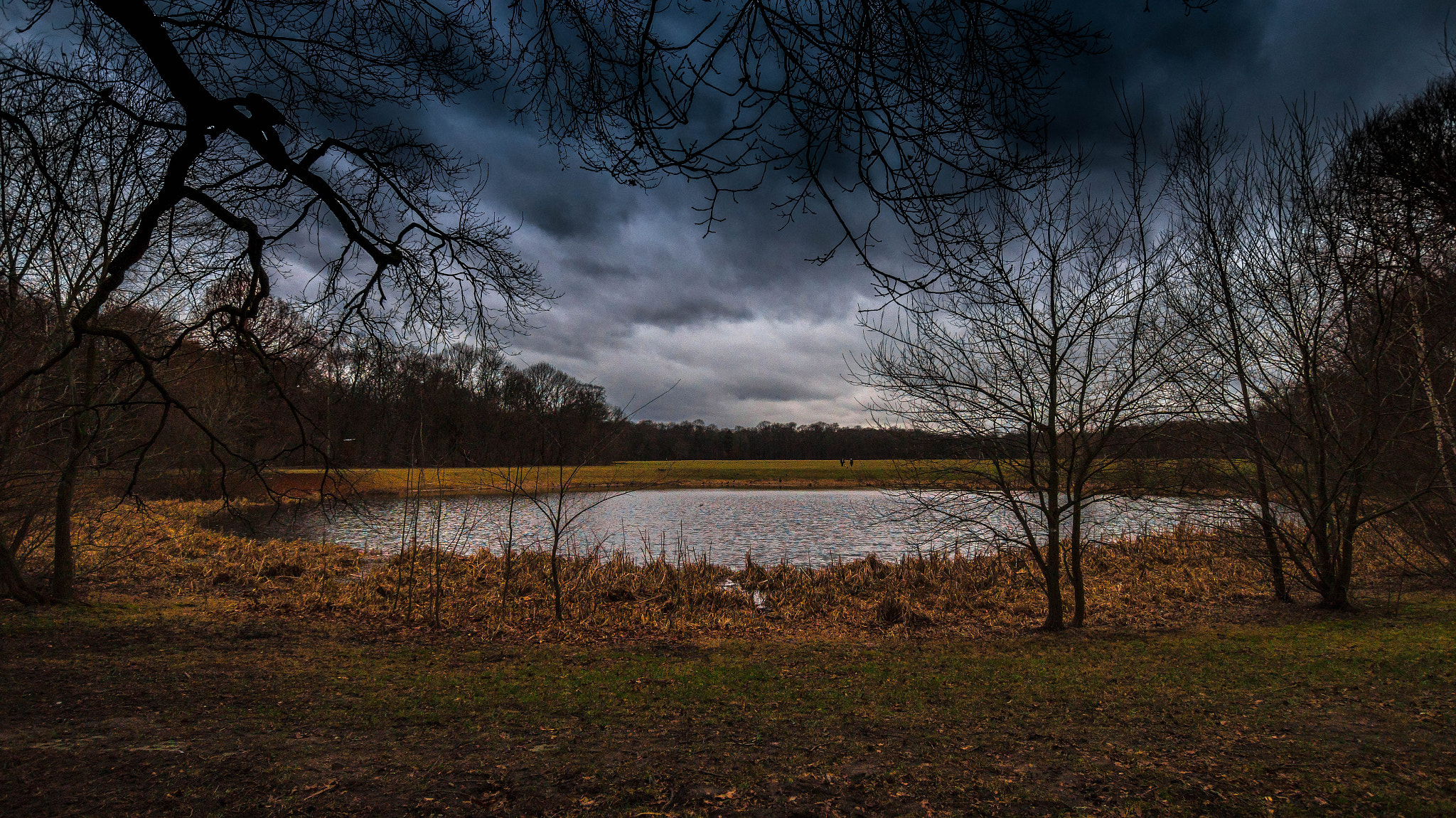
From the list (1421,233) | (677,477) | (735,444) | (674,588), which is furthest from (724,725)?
(735,444)

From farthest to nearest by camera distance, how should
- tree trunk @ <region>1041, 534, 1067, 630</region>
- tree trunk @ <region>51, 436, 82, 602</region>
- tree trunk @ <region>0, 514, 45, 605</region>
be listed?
tree trunk @ <region>1041, 534, 1067, 630</region>
tree trunk @ <region>51, 436, 82, 602</region>
tree trunk @ <region>0, 514, 45, 605</region>

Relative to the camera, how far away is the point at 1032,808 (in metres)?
3.19

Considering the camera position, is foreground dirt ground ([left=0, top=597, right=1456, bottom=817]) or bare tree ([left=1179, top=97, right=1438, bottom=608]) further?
bare tree ([left=1179, top=97, right=1438, bottom=608])

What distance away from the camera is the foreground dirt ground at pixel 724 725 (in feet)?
10.6

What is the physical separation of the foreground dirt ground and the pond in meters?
2.12

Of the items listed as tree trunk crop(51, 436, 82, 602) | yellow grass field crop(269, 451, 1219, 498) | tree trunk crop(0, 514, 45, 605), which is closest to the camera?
tree trunk crop(0, 514, 45, 605)

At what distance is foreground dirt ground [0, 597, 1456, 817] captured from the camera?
323 cm

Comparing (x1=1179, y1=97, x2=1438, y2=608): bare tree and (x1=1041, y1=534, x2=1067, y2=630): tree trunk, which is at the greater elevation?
(x1=1179, y1=97, x2=1438, y2=608): bare tree

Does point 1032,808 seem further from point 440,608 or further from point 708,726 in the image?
point 440,608

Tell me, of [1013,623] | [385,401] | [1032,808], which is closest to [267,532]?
[385,401]

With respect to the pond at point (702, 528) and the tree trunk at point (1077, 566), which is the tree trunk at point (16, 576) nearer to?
the pond at point (702, 528)

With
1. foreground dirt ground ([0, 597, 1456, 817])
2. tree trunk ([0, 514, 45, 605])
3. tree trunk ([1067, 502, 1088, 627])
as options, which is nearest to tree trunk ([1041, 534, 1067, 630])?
Answer: tree trunk ([1067, 502, 1088, 627])

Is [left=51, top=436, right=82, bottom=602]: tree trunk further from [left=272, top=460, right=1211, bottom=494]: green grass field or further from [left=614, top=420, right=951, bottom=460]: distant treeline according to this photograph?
[left=614, top=420, right=951, bottom=460]: distant treeline

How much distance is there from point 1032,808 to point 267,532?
23.3 meters
